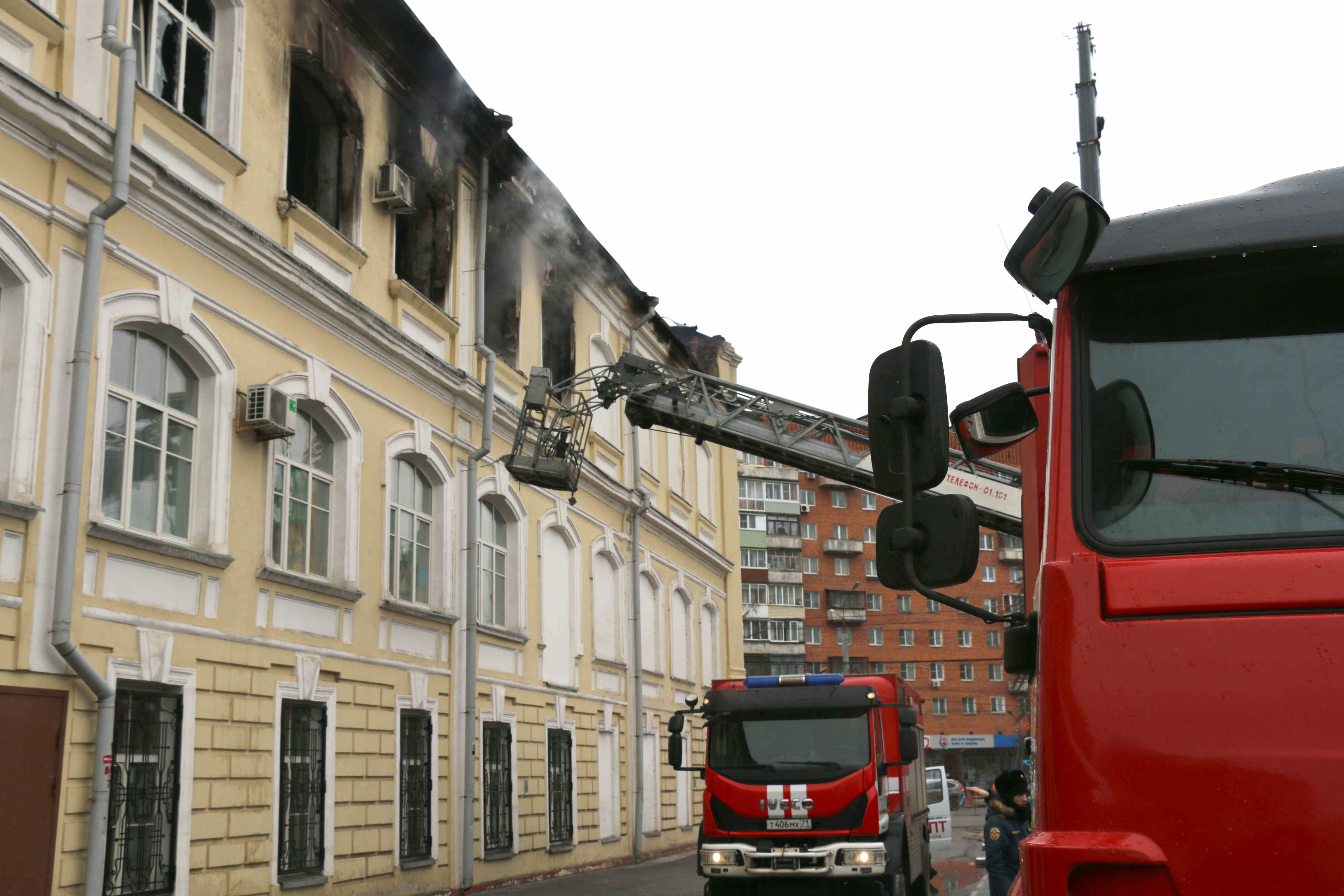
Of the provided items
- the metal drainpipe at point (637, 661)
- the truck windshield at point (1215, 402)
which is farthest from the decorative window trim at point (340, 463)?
the truck windshield at point (1215, 402)

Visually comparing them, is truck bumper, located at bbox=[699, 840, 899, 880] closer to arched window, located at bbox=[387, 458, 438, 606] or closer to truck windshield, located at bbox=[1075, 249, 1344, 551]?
arched window, located at bbox=[387, 458, 438, 606]

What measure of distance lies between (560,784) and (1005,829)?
11001mm

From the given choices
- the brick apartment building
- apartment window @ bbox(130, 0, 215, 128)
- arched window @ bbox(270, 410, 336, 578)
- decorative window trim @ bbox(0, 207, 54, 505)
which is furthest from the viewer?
the brick apartment building

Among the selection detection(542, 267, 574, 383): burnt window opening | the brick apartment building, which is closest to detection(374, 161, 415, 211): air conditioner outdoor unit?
detection(542, 267, 574, 383): burnt window opening

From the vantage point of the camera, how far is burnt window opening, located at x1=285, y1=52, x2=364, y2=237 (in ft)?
49.2

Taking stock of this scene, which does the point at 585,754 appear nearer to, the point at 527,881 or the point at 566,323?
the point at 527,881

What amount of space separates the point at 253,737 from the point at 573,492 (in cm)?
645

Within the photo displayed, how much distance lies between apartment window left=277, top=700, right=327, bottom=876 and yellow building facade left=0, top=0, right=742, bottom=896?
0.04 metres

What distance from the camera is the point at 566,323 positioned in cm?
2350

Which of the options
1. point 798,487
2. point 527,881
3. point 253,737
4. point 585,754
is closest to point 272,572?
point 253,737

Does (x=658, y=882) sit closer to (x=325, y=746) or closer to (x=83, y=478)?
(x=325, y=746)

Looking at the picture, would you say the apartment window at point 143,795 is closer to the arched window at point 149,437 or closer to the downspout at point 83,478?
the downspout at point 83,478

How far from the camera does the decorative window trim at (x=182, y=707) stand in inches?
438

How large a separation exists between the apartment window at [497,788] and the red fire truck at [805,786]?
4.27 metres
